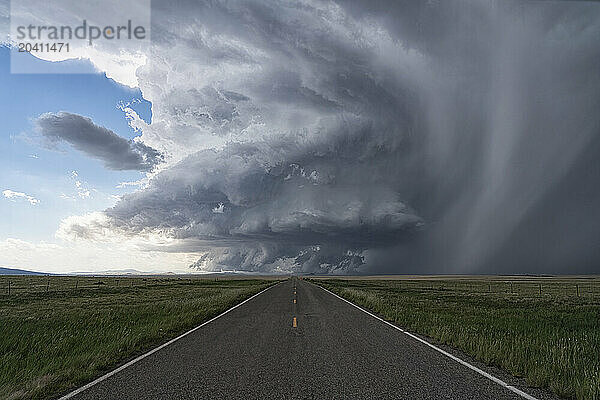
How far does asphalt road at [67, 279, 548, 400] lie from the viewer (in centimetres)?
624

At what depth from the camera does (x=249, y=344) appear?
427 inches

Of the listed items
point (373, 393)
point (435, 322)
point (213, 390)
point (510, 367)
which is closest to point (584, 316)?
point (435, 322)

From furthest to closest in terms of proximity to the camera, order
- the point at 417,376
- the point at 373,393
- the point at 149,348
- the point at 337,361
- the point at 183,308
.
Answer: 1. the point at 183,308
2. the point at 149,348
3. the point at 337,361
4. the point at 417,376
5. the point at 373,393

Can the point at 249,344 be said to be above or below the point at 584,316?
above

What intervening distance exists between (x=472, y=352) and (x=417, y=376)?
317 centimetres

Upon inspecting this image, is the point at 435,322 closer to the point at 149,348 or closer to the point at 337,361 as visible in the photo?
the point at 337,361

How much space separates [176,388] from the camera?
6504 mm

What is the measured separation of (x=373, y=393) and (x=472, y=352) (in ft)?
15.4

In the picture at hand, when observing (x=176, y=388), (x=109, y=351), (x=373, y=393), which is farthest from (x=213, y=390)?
(x=109, y=351)

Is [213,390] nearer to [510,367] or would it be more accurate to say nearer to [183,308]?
[510,367]

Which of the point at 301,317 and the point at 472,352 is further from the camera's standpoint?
the point at 301,317

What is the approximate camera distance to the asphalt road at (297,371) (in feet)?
20.5

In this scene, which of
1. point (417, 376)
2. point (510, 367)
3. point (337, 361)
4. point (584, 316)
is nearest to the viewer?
point (417, 376)

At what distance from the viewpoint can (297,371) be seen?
7707 millimetres
